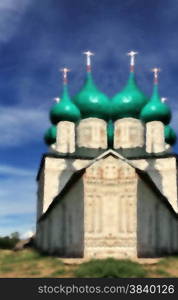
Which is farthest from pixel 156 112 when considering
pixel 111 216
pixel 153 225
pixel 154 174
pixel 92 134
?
pixel 111 216

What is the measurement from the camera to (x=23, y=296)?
584 inches

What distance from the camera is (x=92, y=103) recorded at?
37.7m

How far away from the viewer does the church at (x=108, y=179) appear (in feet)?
89.5

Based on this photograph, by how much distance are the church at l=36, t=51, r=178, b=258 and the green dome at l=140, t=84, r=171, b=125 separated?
22mm

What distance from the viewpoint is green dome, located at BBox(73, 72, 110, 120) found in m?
37.6

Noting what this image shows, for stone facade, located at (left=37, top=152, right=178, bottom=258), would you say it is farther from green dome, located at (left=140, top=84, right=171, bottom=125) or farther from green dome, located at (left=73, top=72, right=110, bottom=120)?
green dome, located at (left=73, top=72, right=110, bottom=120)

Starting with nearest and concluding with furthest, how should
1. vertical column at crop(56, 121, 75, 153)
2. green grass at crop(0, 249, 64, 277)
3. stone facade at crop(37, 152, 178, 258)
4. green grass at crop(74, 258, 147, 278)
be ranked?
green grass at crop(74, 258, 147, 278)
green grass at crop(0, 249, 64, 277)
stone facade at crop(37, 152, 178, 258)
vertical column at crop(56, 121, 75, 153)

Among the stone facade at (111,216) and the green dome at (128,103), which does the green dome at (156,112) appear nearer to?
the green dome at (128,103)

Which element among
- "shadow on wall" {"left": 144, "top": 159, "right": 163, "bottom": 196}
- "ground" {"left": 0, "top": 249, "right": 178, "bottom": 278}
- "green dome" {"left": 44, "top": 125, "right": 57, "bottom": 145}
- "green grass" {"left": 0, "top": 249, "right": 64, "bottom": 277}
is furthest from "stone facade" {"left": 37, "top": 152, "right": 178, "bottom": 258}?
"green dome" {"left": 44, "top": 125, "right": 57, "bottom": 145}

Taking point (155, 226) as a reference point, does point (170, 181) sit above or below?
above

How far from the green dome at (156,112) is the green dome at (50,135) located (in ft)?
26.6

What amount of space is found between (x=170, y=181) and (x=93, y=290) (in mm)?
19627

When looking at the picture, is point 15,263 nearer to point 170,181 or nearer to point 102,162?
point 102,162

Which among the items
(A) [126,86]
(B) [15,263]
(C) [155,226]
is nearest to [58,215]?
(B) [15,263]
